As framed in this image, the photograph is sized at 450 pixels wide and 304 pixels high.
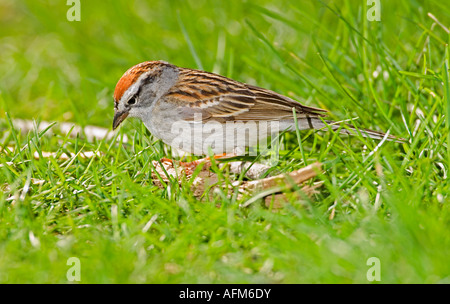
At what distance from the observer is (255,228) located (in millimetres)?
3238

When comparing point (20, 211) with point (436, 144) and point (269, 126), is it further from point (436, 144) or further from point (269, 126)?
point (436, 144)

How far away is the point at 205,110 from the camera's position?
4.59m

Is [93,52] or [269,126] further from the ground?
[93,52]

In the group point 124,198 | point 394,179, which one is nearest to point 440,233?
point 394,179

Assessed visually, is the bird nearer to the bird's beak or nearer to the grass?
the bird's beak

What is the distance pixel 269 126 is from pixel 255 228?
1.49 m

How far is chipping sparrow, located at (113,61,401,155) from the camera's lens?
441cm

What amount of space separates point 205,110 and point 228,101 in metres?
0.20
